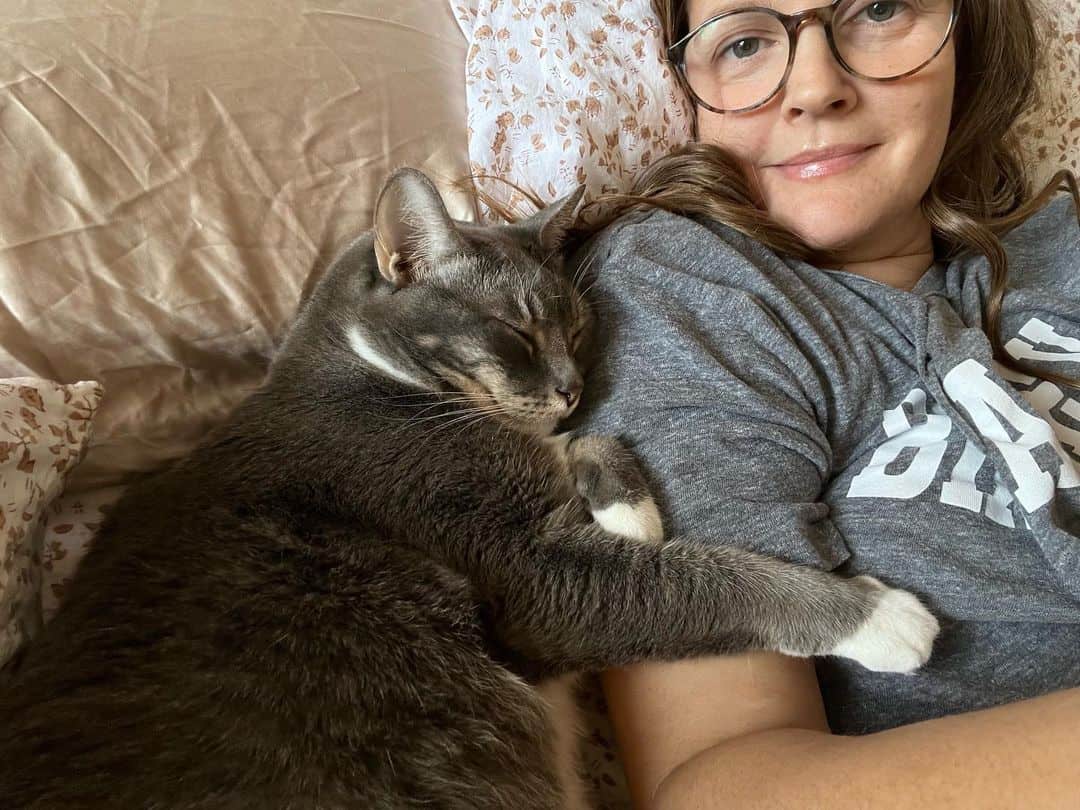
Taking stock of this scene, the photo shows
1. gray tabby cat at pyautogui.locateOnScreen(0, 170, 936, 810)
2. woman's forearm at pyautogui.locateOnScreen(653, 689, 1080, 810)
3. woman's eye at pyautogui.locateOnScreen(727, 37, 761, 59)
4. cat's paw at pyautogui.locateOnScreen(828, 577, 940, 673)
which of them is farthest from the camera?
woman's eye at pyautogui.locateOnScreen(727, 37, 761, 59)

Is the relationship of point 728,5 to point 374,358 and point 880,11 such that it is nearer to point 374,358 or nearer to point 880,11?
point 880,11

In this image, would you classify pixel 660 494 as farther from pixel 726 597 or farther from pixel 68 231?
pixel 68 231

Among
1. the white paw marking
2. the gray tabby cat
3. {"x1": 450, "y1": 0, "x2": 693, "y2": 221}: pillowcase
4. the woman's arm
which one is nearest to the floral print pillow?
{"x1": 450, "y1": 0, "x2": 693, "y2": 221}: pillowcase

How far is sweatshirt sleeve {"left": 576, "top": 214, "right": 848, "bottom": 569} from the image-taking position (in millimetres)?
937

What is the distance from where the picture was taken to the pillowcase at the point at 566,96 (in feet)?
4.23

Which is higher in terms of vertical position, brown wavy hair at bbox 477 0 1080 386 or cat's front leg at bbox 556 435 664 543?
brown wavy hair at bbox 477 0 1080 386

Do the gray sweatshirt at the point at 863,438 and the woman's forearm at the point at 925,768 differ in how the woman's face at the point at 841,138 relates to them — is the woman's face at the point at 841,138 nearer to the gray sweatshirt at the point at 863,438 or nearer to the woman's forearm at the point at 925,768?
the gray sweatshirt at the point at 863,438

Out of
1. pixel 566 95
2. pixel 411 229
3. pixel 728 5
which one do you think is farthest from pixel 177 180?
pixel 728 5

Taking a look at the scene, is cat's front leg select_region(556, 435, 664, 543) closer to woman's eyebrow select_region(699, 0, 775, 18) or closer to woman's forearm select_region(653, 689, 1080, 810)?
woman's forearm select_region(653, 689, 1080, 810)

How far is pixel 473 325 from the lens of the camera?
1.12 m

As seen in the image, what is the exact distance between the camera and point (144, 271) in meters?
1.07

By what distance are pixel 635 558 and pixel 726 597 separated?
0.43ft

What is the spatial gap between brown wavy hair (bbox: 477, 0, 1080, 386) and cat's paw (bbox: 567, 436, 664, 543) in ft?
1.44

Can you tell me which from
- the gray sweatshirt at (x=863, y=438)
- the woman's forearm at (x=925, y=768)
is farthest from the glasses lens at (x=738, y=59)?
the woman's forearm at (x=925, y=768)
